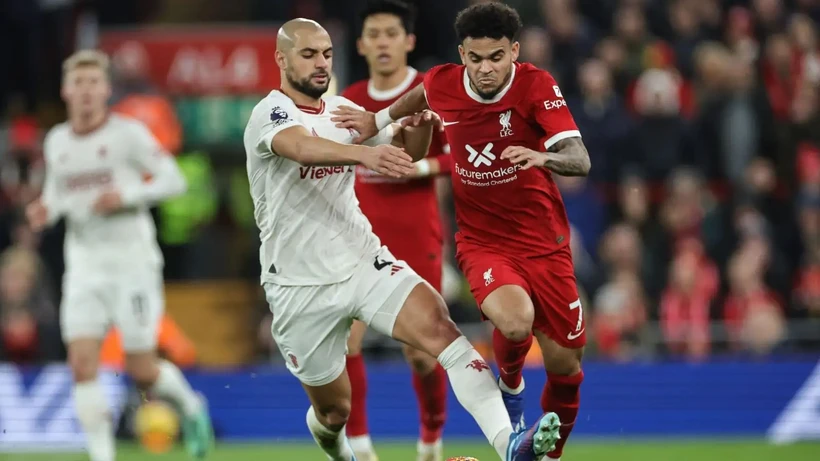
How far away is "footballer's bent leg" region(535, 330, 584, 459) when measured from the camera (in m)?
8.42

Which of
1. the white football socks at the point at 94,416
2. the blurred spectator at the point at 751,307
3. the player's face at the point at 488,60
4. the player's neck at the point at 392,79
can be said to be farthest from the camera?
the blurred spectator at the point at 751,307

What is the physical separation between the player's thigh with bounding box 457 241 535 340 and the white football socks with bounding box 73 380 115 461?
11.3ft

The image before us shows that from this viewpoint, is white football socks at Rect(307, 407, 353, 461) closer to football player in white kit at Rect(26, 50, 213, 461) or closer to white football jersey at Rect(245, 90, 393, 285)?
white football jersey at Rect(245, 90, 393, 285)

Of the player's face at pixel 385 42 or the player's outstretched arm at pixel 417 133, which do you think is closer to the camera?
the player's outstretched arm at pixel 417 133

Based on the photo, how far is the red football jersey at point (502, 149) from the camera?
26.7ft

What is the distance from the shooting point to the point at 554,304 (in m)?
8.39

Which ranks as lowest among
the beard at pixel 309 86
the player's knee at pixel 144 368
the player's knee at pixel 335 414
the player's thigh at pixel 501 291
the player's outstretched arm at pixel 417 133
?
the player's knee at pixel 144 368

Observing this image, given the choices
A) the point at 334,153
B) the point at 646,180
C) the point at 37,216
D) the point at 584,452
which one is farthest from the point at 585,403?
the point at 334,153

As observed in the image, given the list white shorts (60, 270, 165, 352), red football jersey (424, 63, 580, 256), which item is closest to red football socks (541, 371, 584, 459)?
red football jersey (424, 63, 580, 256)

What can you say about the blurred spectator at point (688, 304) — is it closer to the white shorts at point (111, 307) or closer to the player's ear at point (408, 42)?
the player's ear at point (408, 42)

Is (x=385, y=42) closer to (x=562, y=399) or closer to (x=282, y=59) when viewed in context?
(x=282, y=59)

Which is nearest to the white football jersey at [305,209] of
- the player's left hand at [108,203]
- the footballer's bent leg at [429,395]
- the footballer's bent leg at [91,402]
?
the footballer's bent leg at [429,395]

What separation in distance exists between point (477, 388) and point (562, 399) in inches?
32.1

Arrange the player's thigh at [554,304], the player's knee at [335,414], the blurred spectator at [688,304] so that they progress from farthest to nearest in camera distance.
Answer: the blurred spectator at [688,304]
the player's knee at [335,414]
the player's thigh at [554,304]
